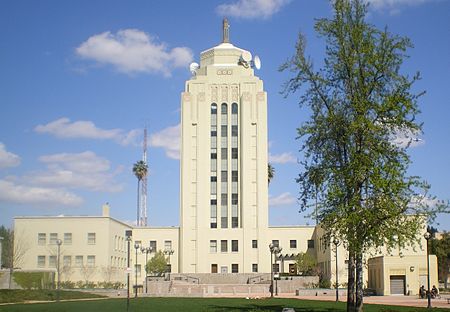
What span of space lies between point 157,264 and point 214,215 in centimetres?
1031

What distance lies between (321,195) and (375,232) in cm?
369

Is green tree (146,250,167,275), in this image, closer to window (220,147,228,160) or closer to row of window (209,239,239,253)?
row of window (209,239,239,253)

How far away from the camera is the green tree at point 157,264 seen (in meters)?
84.9

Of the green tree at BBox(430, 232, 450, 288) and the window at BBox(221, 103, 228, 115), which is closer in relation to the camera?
the window at BBox(221, 103, 228, 115)

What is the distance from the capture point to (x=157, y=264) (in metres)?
84.9

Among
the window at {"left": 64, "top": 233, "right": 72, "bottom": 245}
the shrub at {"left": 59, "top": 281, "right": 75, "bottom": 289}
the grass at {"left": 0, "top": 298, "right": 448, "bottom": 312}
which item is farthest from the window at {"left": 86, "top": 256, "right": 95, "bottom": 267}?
the grass at {"left": 0, "top": 298, "right": 448, "bottom": 312}

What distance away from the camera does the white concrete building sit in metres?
82.9

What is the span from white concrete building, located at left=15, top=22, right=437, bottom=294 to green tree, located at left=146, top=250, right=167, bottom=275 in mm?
1913

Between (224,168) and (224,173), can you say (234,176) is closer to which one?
(224,173)

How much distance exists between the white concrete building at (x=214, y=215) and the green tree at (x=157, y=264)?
6.28ft

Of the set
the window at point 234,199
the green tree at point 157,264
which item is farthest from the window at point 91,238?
the window at point 234,199

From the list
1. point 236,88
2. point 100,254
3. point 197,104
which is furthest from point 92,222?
point 236,88

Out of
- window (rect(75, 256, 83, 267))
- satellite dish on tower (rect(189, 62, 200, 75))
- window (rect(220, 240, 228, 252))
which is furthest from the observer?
satellite dish on tower (rect(189, 62, 200, 75))

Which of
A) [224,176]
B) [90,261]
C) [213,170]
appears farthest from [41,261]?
[224,176]
